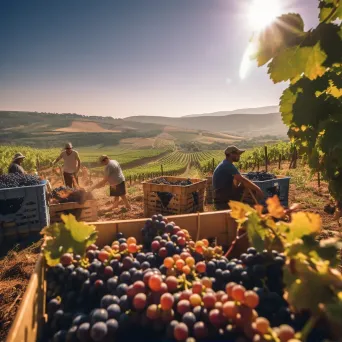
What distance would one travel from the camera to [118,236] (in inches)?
73.4

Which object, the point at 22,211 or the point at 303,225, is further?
the point at 22,211

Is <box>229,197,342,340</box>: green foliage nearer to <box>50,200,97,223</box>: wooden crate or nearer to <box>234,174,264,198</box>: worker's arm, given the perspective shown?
<box>234,174,264,198</box>: worker's arm

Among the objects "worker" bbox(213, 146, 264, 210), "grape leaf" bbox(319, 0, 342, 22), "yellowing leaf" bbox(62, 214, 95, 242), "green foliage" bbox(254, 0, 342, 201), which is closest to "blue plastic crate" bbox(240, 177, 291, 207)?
"worker" bbox(213, 146, 264, 210)

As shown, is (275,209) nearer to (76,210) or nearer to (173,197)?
(173,197)

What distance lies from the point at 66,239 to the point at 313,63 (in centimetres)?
188

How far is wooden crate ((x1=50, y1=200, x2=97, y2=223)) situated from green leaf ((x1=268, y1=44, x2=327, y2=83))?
4990 mm

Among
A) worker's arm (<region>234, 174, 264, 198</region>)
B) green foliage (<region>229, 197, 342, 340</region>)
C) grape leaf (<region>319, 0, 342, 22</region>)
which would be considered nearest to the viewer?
green foliage (<region>229, 197, 342, 340</region>)

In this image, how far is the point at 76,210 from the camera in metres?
5.95

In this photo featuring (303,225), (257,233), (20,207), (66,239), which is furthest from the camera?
(20,207)

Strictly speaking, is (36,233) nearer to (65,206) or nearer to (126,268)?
(65,206)

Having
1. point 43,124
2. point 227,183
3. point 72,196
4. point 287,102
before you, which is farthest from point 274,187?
point 43,124

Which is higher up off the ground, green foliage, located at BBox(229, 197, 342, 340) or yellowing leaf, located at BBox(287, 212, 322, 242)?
yellowing leaf, located at BBox(287, 212, 322, 242)

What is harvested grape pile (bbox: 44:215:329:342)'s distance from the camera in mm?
1057

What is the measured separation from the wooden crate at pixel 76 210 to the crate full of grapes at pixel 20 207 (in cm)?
23
